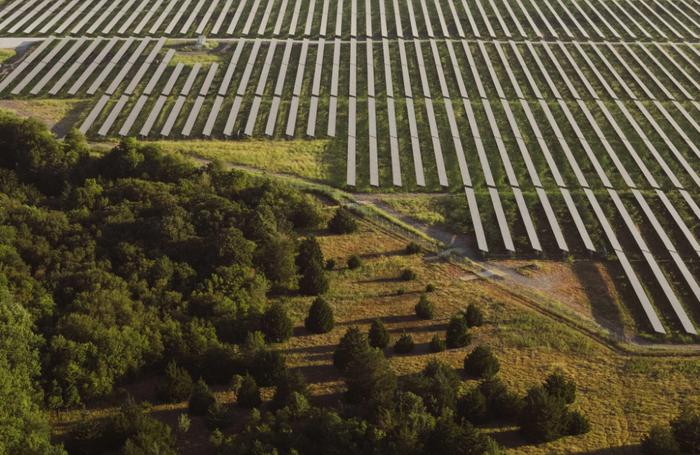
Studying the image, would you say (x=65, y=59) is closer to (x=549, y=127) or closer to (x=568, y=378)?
(x=549, y=127)

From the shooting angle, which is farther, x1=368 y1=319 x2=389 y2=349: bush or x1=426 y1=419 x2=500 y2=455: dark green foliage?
x1=368 y1=319 x2=389 y2=349: bush

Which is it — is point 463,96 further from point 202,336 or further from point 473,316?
point 202,336

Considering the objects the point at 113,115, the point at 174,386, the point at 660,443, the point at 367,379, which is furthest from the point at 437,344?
the point at 113,115

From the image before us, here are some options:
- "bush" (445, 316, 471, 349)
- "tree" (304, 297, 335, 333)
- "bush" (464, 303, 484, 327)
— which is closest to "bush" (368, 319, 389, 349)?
"tree" (304, 297, 335, 333)

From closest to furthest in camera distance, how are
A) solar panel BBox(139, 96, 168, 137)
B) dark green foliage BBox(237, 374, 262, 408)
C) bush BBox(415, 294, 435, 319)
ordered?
dark green foliage BBox(237, 374, 262, 408)
bush BBox(415, 294, 435, 319)
solar panel BBox(139, 96, 168, 137)

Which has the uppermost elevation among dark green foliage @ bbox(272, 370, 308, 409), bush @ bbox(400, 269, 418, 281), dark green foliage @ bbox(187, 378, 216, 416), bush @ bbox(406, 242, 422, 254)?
bush @ bbox(406, 242, 422, 254)

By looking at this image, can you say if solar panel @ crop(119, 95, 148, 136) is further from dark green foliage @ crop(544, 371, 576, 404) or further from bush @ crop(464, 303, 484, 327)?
dark green foliage @ crop(544, 371, 576, 404)

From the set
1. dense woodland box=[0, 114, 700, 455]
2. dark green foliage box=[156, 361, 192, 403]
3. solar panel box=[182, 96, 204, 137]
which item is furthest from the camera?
solar panel box=[182, 96, 204, 137]

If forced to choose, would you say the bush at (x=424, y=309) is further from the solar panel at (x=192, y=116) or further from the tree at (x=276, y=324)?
the solar panel at (x=192, y=116)
